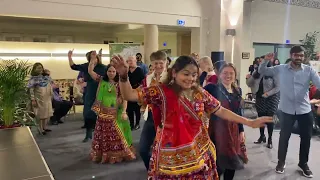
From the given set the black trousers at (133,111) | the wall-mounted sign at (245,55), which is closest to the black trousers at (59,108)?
the black trousers at (133,111)

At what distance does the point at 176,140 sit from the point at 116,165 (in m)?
1.97

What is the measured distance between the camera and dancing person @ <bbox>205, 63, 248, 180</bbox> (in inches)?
91.2

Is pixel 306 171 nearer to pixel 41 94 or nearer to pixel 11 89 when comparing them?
pixel 11 89

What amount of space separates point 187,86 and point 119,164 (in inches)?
82.2

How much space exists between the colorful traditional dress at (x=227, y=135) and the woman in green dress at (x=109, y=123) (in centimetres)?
136

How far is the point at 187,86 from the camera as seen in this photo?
1639 millimetres

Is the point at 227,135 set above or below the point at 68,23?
below

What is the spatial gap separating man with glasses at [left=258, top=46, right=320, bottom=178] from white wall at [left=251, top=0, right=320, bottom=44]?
5.89 m

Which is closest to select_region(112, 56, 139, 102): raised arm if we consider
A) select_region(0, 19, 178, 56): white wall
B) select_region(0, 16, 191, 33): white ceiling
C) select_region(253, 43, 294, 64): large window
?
select_region(0, 16, 191, 33): white ceiling

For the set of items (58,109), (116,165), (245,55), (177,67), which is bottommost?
(116,165)

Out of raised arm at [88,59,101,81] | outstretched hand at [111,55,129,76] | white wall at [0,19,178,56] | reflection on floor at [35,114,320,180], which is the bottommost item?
reflection on floor at [35,114,320,180]

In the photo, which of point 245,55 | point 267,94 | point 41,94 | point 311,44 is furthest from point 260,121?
point 311,44

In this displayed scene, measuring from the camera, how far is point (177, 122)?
1.60 m

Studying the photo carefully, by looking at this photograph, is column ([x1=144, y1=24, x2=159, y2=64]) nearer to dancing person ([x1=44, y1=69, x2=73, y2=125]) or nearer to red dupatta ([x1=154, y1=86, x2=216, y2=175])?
dancing person ([x1=44, y1=69, x2=73, y2=125])
